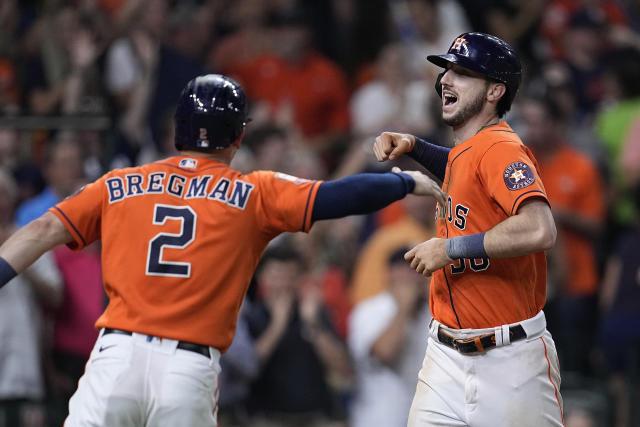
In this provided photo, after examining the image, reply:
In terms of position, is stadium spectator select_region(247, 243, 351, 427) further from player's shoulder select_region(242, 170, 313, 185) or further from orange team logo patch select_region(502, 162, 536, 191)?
orange team logo patch select_region(502, 162, 536, 191)

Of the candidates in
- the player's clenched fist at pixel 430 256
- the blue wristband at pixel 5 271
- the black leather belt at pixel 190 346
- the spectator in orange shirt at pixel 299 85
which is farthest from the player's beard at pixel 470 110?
the spectator in orange shirt at pixel 299 85

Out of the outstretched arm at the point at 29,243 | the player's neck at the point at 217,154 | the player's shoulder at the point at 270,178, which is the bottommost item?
the outstretched arm at the point at 29,243

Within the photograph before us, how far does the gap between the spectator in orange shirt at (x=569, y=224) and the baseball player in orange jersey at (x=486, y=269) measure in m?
4.14

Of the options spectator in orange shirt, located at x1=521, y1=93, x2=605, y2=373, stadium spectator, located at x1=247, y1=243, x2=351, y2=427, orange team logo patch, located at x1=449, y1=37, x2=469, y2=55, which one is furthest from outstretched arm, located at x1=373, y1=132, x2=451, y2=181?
spectator in orange shirt, located at x1=521, y1=93, x2=605, y2=373

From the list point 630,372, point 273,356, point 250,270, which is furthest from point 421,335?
point 250,270

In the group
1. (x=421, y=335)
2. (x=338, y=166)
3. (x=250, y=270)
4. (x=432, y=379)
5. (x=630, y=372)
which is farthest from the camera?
(x=338, y=166)

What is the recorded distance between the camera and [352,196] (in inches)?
189

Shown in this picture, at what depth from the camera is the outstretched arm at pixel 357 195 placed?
4.80 meters

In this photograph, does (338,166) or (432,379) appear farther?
(338,166)

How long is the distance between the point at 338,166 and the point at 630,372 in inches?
155

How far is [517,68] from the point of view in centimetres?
460

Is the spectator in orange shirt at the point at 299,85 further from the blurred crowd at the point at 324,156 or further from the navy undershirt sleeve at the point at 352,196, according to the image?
the navy undershirt sleeve at the point at 352,196

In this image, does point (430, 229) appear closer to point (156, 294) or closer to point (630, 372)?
point (630, 372)

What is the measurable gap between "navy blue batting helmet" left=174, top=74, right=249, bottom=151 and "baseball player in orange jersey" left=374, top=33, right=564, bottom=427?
3.47 ft
